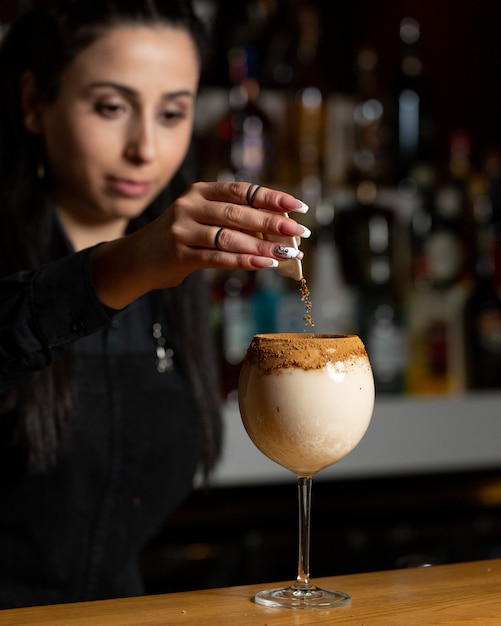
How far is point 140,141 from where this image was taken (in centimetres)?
152

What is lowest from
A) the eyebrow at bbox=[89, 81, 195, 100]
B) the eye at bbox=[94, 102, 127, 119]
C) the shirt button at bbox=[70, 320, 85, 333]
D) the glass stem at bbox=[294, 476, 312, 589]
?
the glass stem at bbox=[294, 476, 312, 589]

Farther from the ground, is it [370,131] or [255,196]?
[370,131]

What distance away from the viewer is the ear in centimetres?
163

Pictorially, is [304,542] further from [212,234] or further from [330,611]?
[212,234]

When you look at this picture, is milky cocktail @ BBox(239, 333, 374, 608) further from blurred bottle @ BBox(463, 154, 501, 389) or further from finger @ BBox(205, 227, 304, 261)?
blurred bottle @ BBox(463, 154, 501, 389)

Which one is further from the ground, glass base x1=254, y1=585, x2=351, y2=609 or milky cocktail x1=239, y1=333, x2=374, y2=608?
milky cocktail x1=239, y1=333, x2=374, y2=608

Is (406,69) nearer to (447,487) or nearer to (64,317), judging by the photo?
(447,487)

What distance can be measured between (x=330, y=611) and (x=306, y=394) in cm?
20

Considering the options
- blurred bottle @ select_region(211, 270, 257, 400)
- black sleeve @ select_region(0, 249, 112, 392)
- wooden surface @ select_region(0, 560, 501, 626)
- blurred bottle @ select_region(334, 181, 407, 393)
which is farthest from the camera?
blurred bottle @ select_region(334, 181, 407, 393)

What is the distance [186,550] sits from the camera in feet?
7.64

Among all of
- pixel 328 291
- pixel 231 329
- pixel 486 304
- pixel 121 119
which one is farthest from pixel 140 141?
pixel 486 304

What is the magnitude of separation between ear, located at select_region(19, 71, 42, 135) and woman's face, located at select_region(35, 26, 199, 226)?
1.6 inches

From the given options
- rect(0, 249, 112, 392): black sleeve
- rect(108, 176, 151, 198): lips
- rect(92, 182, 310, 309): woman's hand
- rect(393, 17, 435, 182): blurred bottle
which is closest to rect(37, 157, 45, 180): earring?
rect(108, 176, 151, 198): lips

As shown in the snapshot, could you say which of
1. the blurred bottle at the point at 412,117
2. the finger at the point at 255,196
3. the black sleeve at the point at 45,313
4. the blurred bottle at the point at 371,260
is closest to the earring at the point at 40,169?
the black sleeve at the point at 45,313
